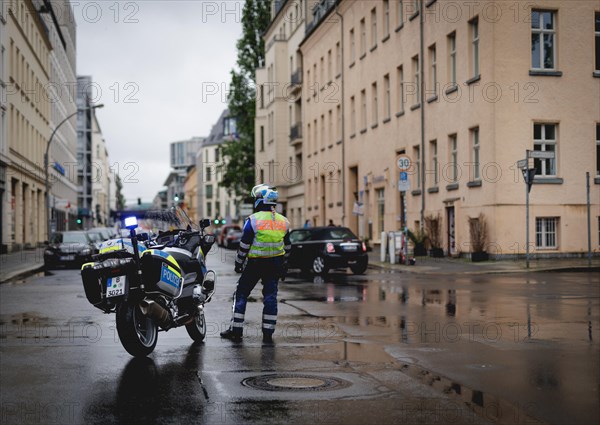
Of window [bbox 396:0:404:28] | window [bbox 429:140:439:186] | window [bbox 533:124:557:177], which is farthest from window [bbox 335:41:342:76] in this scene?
window [bbox 533:124:557:177]

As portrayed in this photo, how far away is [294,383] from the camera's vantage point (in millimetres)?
7594

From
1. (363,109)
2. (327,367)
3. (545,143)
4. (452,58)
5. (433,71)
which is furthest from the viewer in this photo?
(363,109)

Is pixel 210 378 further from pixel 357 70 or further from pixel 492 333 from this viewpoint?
pixel 357 70

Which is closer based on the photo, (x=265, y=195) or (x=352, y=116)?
(x=265, y=195)

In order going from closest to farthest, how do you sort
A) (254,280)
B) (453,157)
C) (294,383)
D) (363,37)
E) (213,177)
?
1. (294,383)
2. (254,280)
3. (453,157)
4. (363,37)
5. (213,177)

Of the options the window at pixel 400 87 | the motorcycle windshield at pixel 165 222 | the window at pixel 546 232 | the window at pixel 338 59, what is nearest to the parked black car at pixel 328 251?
the window at pixel 546 232

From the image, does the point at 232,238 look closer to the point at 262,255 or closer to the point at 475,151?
the point at 475,151

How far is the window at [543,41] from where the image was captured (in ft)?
102

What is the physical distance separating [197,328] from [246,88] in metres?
61.2

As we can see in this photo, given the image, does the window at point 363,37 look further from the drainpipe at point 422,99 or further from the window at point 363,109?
the drainpipe at point 422,99

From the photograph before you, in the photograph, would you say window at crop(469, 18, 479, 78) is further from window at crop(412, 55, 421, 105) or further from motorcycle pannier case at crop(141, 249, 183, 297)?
motorcycle pannier case at crop(141, 249, 183, 297)

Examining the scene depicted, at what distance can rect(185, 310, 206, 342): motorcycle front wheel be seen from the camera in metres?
10.3

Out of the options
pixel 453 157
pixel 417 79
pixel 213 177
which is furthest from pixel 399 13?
pixel 213 177

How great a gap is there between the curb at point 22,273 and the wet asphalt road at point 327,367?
29.8ft
